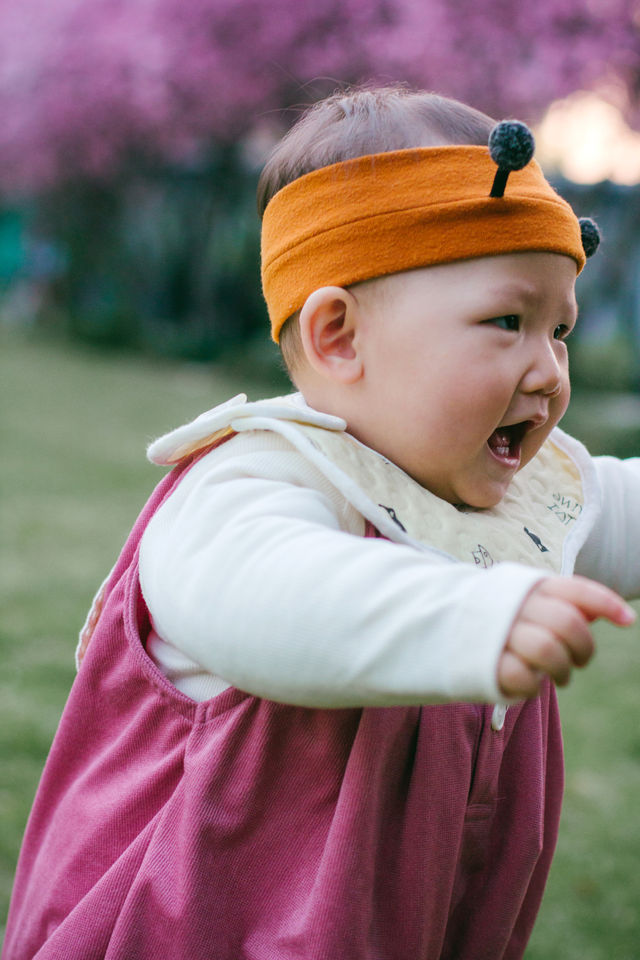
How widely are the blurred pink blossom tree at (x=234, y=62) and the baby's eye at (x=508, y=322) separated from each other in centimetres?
572

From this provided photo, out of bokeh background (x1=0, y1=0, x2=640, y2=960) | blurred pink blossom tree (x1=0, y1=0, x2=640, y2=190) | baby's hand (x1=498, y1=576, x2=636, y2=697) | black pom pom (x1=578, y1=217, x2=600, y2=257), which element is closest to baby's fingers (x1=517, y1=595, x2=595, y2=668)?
baby's hand (x1=498, y1=576, x2=636, y2=697)

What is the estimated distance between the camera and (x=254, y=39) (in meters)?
11.5

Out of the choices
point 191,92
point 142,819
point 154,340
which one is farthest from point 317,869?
point 154,340

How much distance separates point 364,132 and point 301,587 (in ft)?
2.18

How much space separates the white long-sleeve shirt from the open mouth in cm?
19

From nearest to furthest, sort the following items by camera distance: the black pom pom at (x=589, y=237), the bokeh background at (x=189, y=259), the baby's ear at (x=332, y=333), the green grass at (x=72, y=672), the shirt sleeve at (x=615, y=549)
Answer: the baby's ear at (x=332, y=333), the black pom pom at (x=589, y=237), the shirt sleeve at (x=615, y=549), the green grass at (x=72, y=672), the bokeh background at (x=189, y=259)

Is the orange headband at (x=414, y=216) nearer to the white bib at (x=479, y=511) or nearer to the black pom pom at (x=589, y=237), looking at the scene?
the black pom pom at (x=589, y=237)

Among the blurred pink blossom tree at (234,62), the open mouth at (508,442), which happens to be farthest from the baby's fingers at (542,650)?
the blurred pink blossom tree at (234,62)

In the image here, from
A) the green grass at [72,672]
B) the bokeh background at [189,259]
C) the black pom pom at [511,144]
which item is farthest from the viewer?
the bokeh background at [189,259]

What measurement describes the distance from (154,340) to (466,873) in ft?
45.6

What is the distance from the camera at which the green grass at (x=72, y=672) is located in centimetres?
249

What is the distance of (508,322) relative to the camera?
1.29m

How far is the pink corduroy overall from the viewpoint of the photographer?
1223 mm

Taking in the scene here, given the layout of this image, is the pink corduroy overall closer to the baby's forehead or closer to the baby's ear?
the baby's ear
